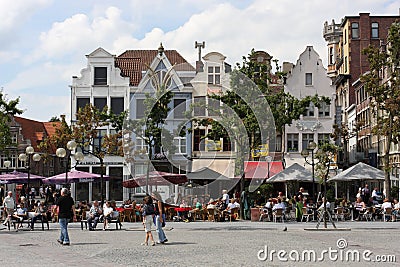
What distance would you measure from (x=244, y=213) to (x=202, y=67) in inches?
911

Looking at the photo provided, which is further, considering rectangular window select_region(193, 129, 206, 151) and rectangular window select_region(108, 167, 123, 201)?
rectangular window select_region(108, 167, 123, 201)

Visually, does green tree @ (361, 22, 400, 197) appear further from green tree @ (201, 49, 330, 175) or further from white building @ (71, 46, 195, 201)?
white building @ (71, 46, 195, 201)

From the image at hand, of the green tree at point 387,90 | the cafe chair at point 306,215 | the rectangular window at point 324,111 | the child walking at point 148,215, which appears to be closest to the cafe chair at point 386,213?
the green tree at point 387,90

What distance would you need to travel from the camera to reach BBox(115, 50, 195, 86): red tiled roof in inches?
2184

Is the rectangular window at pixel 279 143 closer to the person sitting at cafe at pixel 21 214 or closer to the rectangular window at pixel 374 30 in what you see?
the rectangular window at pixel 374 30

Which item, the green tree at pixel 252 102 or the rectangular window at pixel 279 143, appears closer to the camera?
the green tree at pixel 252 102

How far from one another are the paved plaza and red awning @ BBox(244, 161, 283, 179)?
50.4 ft

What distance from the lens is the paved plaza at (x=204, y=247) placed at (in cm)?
1452

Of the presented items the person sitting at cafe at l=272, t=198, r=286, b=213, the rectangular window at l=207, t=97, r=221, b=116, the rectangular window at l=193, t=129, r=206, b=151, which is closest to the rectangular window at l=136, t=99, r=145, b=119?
the rectangular window at l=193, t=129, r=206, b=151

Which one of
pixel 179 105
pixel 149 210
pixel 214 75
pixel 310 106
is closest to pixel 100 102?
pixel 179 105

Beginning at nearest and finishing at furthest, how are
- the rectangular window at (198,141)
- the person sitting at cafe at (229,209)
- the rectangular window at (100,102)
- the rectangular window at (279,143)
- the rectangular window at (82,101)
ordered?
the person sitting at cafe at (229,209) < the rectangular window at (198,141) < the rectangular window at (279,143) < the rectangular window at (82,101) < the rectangular window at (100,102)

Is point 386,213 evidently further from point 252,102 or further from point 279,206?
point 252,102

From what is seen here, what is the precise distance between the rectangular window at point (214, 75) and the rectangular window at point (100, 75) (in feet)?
28.0

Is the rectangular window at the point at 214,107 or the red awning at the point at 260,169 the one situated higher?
the rectangular window at the point at 214,107
